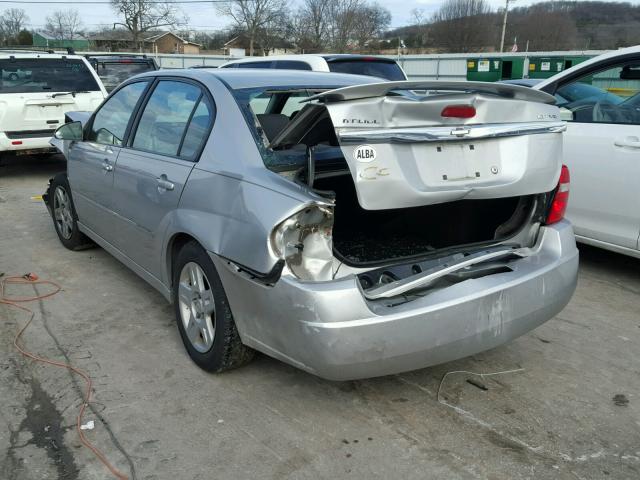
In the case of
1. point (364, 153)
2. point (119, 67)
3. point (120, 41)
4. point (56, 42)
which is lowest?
point (364, 153)

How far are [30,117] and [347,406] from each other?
7.86 m

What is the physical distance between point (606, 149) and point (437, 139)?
Result: 279cm

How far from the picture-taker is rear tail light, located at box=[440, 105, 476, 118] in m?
2.77

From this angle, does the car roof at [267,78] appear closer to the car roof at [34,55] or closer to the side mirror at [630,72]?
the side mirror at [630,72]

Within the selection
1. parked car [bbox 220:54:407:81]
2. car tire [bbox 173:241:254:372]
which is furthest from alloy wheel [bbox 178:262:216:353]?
parked car [bbox 220:54:407:81]

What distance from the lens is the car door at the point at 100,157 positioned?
434 cm

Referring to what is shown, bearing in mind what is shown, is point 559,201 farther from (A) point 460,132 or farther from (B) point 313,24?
(B) point 313,24

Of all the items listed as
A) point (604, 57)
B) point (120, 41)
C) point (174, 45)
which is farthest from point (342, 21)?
point (604, 57)

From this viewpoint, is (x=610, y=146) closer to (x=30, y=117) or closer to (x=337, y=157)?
(x=337, y=157)

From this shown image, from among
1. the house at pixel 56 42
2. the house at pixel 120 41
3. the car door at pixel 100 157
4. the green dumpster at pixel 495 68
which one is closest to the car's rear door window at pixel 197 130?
the car door at pixel 100 157

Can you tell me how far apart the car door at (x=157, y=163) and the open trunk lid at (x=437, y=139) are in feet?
2.52

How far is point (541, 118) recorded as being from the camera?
307 centimetres

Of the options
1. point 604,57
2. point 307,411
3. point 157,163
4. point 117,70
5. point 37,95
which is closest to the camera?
point 307,411

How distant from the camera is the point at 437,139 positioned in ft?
8.93
